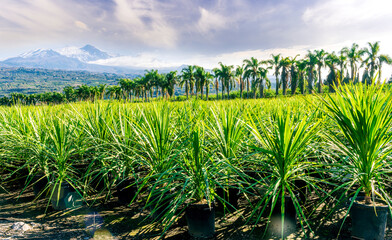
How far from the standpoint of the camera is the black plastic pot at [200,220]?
2.36 metres

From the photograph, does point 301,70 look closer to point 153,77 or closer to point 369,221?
point 153,77

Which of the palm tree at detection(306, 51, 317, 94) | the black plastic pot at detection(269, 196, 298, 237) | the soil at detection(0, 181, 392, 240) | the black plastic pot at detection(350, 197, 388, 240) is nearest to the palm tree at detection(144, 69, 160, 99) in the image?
the palm tree at detection(306, 51, 317, 94)

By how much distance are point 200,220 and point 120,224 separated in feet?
3.59

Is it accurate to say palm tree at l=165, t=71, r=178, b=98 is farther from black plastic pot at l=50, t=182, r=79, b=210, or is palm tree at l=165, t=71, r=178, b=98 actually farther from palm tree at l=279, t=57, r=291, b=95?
black plastic pot at l=50, t=182, r=79, b=210

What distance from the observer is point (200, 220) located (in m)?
2.38

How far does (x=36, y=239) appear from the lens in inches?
98.1

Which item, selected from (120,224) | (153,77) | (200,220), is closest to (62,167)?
(120,224)

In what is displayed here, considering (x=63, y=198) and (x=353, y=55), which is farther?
(x=353, y=55)

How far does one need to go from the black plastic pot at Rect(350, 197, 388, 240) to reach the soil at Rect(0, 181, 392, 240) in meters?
0.19

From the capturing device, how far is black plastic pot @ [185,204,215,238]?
236 centimetres

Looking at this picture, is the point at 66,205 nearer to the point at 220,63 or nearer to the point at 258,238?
the point at 258,238

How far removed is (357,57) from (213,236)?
50.4 metres

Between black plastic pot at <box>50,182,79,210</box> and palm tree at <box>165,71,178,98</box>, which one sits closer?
black plastic pot at <box>50,182,79,210</box>

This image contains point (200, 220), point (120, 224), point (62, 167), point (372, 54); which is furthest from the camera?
point (372, 54)
